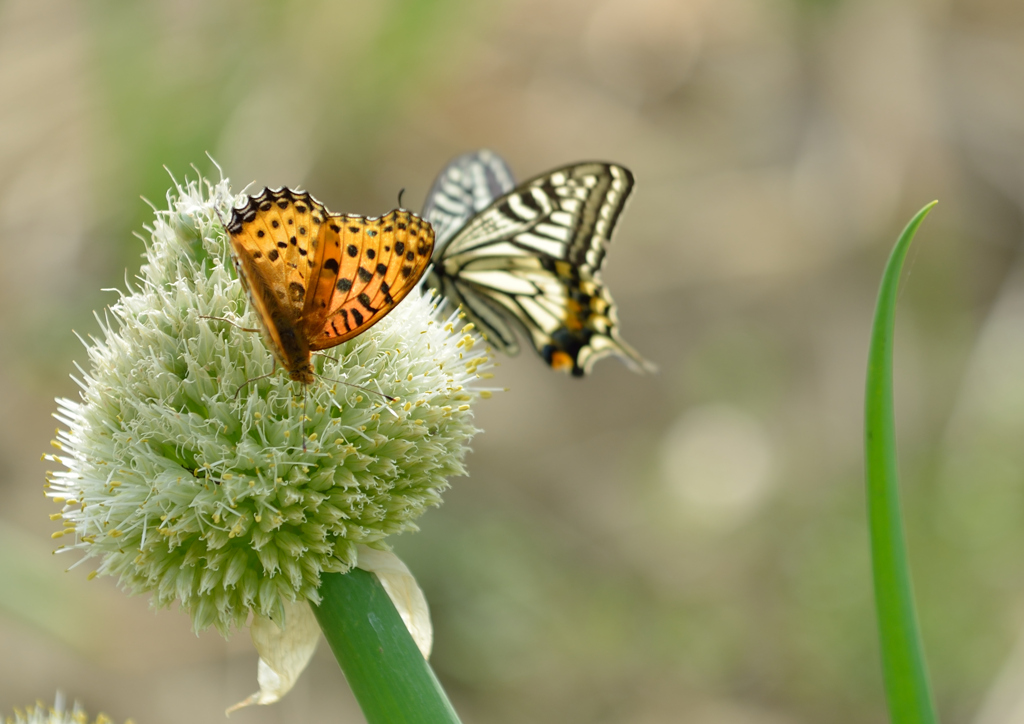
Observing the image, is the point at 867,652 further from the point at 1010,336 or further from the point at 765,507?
the point at 1010,336

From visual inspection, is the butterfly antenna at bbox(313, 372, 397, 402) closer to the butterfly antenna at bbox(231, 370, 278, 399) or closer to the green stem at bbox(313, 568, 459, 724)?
the butterfly antenna at bbox(231, 370, 278, 399)

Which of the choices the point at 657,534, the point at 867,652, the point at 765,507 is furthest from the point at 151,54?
the point at 867,652

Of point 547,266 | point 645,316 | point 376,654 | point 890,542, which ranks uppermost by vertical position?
point 547,266

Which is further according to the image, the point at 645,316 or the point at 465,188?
the point at 645,316

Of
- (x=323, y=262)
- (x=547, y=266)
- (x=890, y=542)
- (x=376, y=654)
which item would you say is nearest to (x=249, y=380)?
(x=323, y=262)

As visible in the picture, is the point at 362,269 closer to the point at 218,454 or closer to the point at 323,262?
the point at 323,262

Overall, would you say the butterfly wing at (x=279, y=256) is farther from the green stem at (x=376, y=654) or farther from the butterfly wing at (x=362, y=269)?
the green stem at (x=376, y=654)

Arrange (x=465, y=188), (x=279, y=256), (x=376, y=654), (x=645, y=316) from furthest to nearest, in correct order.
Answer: (x=645, y=316)
(x=465, y=188)
(x=279, y=256)
(x=376, y=654)
